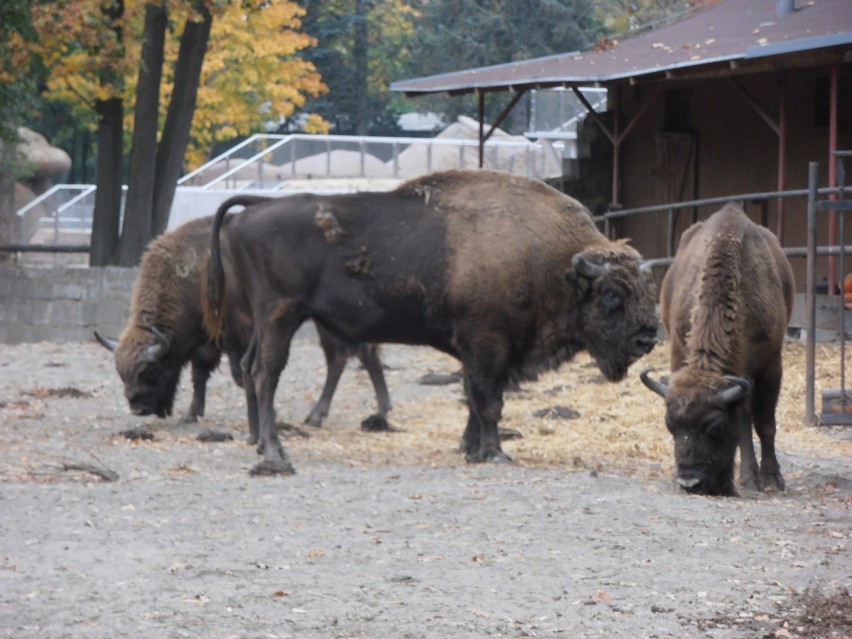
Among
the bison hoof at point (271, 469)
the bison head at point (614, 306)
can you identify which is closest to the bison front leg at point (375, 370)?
the bison head at point (614, 306)

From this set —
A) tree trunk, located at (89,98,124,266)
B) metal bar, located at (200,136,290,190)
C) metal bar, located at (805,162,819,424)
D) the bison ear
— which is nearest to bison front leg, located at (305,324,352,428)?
the bison ear

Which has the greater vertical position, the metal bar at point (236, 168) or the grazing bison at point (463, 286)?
the metal bar at point (236, 168)

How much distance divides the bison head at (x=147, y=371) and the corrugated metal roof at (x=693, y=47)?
8.11 metres

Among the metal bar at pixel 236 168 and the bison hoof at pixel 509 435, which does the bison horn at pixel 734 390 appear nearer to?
the bison hoof at pixel 509 435

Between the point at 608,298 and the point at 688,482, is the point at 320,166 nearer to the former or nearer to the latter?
the point at 608,298

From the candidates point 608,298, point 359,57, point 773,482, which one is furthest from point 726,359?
point 359,57

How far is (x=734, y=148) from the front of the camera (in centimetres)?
2225

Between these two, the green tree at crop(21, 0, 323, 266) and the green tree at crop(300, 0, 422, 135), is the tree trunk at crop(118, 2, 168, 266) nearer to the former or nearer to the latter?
the green tree at crop(21, 0, 323, 266)

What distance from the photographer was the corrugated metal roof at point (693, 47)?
17.8 meters

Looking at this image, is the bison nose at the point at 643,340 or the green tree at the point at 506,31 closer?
the bison nose at the point at 643,340

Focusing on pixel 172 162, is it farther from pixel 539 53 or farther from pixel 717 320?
pixel 539 53

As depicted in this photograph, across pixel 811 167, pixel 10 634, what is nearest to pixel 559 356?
pixel 811 167

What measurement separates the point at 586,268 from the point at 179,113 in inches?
555

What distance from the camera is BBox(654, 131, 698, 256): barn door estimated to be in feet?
75.9
